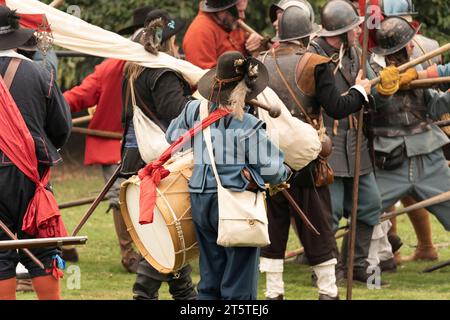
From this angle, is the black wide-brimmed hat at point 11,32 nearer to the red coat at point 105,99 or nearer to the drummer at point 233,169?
the drummer at point 233,169

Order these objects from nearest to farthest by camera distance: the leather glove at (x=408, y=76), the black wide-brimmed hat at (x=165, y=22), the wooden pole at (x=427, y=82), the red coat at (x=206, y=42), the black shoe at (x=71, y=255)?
the black wide-brimmed hat at (x=165, y=22) < the wooden pole at (x=427, y=82) < the leather glove at (x=408, y=76) < the red coat at (x=206, y=42) < the black shoe at (x=71, y=255)

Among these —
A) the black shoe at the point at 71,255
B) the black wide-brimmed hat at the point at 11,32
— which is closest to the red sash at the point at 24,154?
the black wide-brimmed hat at the point at 11,32

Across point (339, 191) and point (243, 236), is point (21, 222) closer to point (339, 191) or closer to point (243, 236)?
point (243, 236)

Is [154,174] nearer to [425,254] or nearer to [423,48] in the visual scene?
[423,48]

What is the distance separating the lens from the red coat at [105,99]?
36.4 ft

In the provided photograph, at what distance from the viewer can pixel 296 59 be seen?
9430mm

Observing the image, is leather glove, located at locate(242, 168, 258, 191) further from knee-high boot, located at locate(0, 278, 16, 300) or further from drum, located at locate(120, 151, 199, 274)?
knee-high boot, located at locate(0, 278, 16, 300)

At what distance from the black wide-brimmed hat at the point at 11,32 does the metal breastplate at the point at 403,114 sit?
315 centimetres

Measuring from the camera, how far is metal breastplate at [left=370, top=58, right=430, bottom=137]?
34.4 ft

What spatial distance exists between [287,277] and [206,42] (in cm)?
194

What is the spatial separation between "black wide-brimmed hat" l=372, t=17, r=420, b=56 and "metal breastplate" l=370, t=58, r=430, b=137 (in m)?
0.20

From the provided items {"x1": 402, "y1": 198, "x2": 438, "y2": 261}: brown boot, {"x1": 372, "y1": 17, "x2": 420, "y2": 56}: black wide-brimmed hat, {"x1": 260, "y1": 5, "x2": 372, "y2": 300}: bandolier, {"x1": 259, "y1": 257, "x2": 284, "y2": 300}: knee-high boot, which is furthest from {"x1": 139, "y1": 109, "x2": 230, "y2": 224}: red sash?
{"x1": 402, "y1": 198, "x2": 438, "y2": 261}: brown boot
